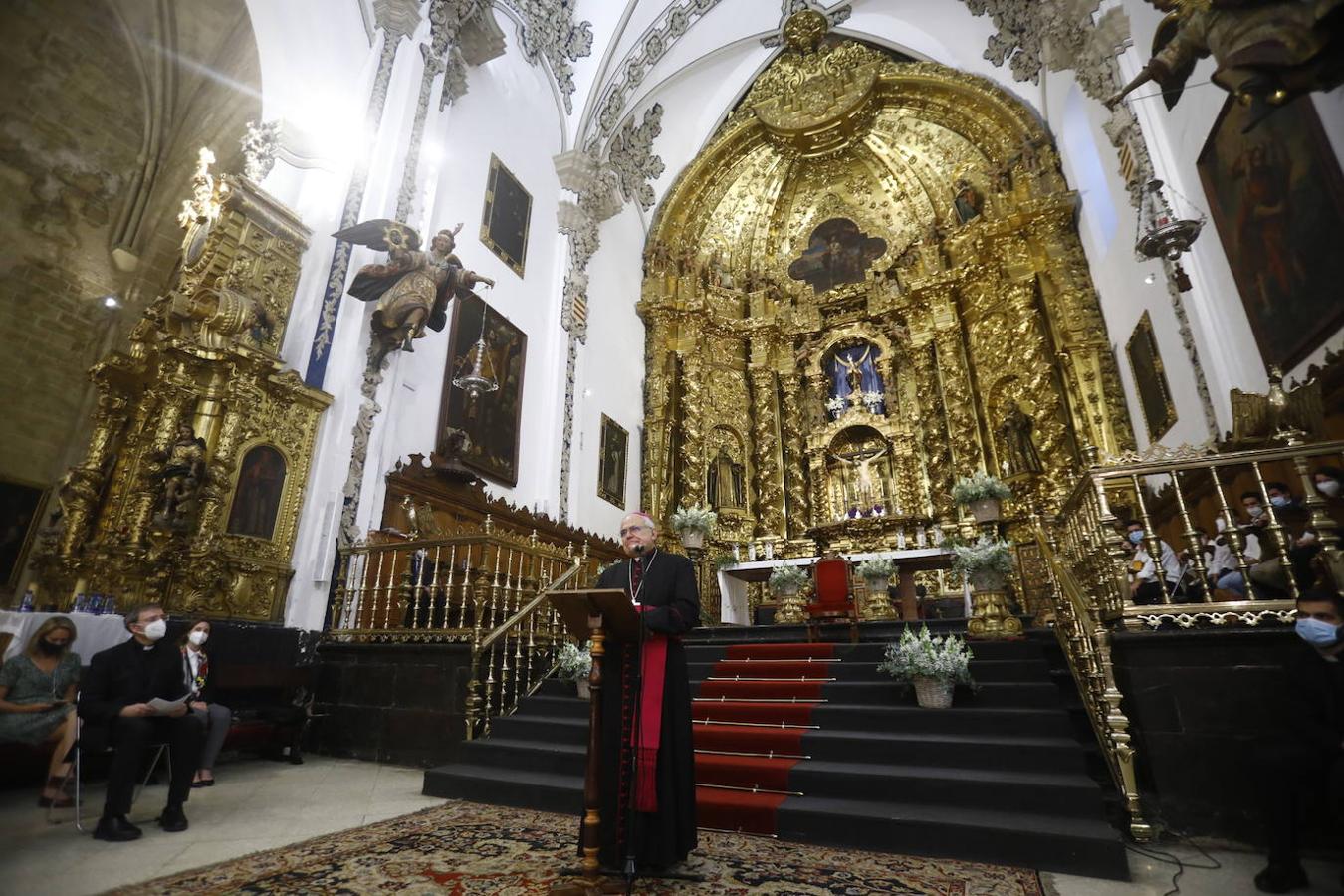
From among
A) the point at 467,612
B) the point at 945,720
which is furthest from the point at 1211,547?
the point at 467,612

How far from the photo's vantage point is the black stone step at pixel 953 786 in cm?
347

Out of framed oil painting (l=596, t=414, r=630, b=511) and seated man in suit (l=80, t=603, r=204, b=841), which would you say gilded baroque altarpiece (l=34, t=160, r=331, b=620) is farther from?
framed oil painting (l=596, t=414, r=630, b=511)

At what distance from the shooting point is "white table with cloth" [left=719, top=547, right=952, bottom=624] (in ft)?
28.6

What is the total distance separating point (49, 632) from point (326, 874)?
9.01 ft

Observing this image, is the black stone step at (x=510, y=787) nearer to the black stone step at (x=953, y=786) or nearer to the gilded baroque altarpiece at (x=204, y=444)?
the black stone step at (x=953, y=786)

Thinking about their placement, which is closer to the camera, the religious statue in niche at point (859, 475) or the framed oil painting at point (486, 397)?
the framed oil painting at point (486, 397)

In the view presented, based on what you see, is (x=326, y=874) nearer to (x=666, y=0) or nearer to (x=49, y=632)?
(x=49, y=632)

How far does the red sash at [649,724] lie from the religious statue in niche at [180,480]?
16.4ft

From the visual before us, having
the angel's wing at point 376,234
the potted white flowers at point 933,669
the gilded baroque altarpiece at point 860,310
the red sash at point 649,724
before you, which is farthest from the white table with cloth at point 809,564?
the angel's wing at point 376,234

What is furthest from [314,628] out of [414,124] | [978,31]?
[978,31]

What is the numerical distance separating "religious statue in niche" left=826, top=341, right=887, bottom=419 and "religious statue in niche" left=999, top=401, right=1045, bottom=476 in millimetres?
2853

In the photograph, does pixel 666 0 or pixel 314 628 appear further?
pixel 666 0

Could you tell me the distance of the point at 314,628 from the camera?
6633mm

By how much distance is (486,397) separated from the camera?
991 centimetres
